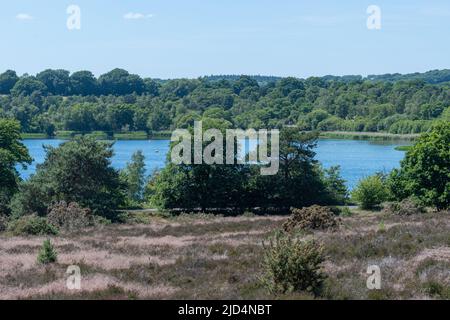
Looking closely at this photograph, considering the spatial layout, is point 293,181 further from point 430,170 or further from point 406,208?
point 406,208

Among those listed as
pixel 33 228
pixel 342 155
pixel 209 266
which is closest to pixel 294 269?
pixel 209 266

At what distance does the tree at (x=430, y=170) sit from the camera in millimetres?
44875

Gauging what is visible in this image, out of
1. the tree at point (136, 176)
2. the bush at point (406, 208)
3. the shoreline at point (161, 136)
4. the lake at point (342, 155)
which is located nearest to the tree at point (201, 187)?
the bush at point (406, 208)

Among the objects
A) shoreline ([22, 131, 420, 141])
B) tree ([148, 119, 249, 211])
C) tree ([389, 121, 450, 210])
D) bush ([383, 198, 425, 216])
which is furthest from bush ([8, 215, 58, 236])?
shoreline ([22, 131, 420, 141])

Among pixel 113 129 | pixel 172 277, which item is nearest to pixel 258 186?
pixel 172 277

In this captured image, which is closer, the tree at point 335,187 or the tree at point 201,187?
the tree at point 201,187

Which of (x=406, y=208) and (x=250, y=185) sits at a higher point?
(x=406, y=208)

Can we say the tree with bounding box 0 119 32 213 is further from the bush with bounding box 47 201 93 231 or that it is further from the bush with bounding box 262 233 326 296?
the bush with bounding box 262 233 326 296

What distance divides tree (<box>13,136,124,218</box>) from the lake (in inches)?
1282

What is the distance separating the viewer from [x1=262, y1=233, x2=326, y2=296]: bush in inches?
581

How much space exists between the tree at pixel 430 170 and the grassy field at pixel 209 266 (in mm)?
16760

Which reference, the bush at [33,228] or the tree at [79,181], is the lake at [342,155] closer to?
the tree at [79,181]

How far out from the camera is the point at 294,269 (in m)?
14.8

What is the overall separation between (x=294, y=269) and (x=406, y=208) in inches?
1152
